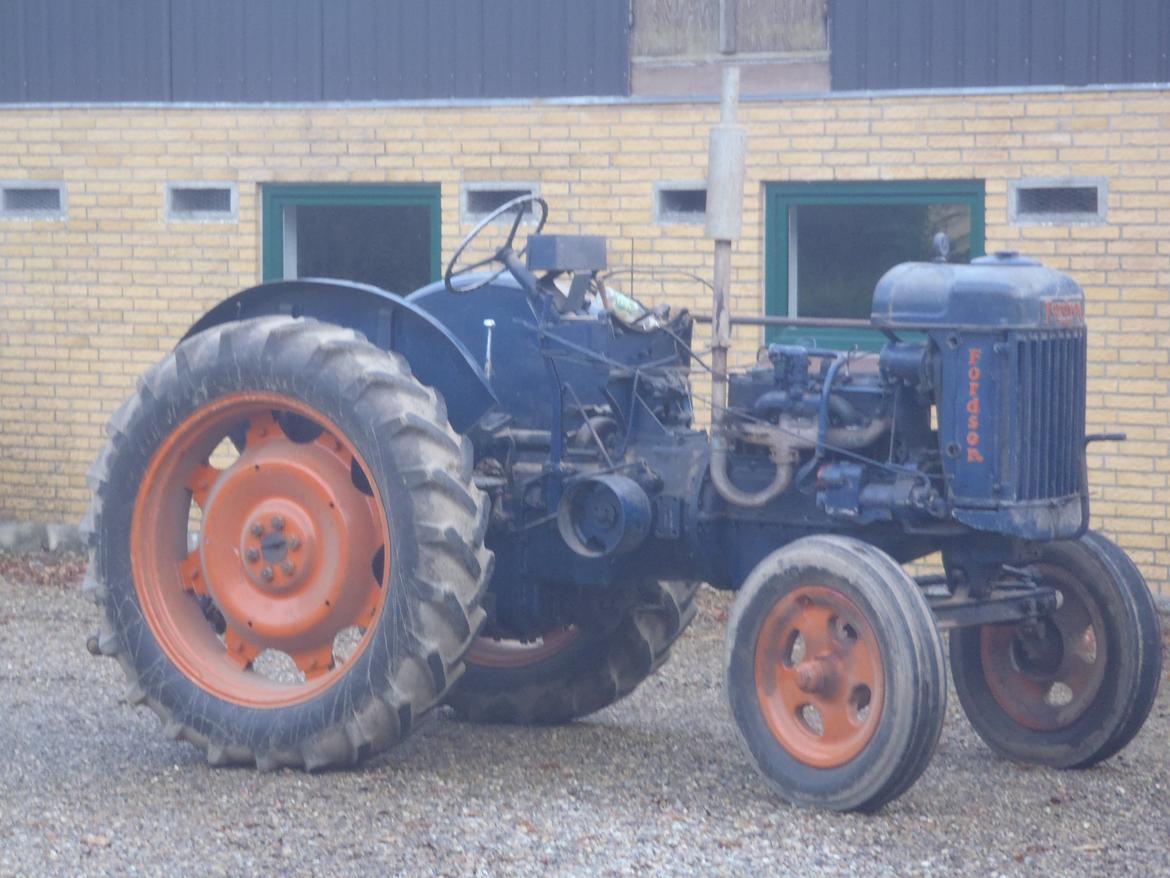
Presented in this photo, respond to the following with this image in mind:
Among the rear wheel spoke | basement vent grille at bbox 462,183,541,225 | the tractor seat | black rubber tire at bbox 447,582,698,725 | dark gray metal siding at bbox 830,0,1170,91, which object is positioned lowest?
black rubber tire at bbox 447,582,698,725

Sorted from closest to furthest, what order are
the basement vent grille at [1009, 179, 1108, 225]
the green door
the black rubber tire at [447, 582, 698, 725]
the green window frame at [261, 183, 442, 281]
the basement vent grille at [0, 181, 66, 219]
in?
the black rubber tire at [447, 582, 698, 725] → the basement vent grille at [1009, 179, 1108, 225] → the green window frame at [261, 183, 442, 281] → the green door → the basement vent grille at [0, 181, 66, 219]

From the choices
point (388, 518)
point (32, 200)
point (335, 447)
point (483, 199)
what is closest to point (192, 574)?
point (335, 447)

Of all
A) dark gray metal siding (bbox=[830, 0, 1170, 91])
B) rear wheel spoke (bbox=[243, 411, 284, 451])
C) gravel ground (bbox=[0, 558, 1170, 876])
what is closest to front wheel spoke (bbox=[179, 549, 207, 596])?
rear wheel spoke (bbox=[243, 411, 284, 451])

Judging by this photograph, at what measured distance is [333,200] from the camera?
11703mm

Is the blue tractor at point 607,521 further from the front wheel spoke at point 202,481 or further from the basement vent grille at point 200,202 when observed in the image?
the basement vent grille at point 200,202

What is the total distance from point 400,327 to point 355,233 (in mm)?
5302

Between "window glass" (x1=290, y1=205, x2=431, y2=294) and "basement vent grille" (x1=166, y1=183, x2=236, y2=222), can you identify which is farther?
"basement vent grille" (x1=166, y1=183, x2=236, y2=222)

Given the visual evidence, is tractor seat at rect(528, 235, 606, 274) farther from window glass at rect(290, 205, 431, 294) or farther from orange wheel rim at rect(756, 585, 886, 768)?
window glass at rect(290, 205, 431, 294)

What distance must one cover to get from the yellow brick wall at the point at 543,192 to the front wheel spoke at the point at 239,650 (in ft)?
15.5

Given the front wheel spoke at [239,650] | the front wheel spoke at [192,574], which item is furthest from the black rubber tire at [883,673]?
the front wheel spoke at [192,574]

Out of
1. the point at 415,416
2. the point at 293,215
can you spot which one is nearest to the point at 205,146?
the point at 293,215

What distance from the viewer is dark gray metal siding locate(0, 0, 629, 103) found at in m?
11.0

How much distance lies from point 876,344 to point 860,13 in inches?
73.7

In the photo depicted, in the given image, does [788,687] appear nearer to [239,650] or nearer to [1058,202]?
[239,650]
